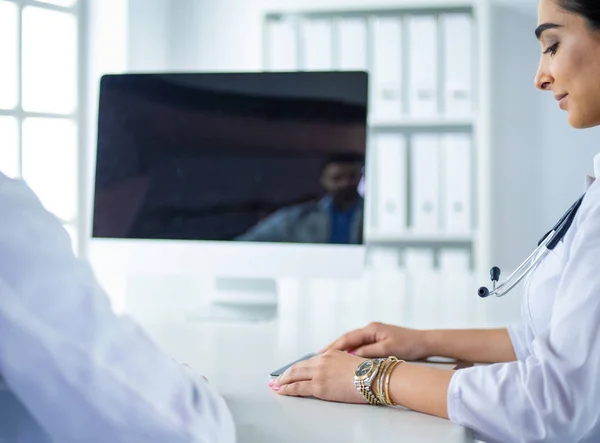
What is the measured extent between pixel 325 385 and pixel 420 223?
1.99 m

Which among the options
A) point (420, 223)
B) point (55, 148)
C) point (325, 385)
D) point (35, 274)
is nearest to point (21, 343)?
point (35, 274)

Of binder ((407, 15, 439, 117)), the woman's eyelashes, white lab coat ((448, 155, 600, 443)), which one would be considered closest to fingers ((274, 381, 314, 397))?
white lab coat ((448, 155, 600, 443))

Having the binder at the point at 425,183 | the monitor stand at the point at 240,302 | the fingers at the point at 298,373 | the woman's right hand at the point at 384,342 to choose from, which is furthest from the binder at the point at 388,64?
the fingers at the point at 298,373

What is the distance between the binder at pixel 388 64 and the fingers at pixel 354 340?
1.77 meters

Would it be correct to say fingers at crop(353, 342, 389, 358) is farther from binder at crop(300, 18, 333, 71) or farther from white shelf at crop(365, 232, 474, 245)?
binder at crop(300, 18, 333, 71)

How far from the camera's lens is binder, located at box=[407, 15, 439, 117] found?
2941 mm

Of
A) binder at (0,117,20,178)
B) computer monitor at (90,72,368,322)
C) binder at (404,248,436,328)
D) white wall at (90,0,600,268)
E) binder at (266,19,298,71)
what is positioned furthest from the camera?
white wall at (90,0,600,268)

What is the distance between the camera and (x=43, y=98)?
2.46 metres

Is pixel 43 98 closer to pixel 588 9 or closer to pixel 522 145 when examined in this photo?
pixel 588 9

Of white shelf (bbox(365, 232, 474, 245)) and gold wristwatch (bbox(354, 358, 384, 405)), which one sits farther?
white shelf (bbox(365, 232, 474, 245))

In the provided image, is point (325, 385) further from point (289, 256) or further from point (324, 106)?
point (324, 106)

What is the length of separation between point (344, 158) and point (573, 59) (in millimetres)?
705

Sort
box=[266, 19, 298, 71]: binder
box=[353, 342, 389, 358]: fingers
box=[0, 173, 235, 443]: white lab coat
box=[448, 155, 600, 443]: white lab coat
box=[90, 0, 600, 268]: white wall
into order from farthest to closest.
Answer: box=[90, 0, 600, 268]: white wall
box=[266, 19, 298, 71]: binder
box=[353, 342, 389, 358]: fingers
box=[448, 155, 600, 443]: white lab coat
box=[0, 173, 235, 443]: white lab coat

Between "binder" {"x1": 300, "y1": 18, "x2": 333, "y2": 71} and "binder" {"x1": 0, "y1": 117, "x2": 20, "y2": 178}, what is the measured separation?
116 cm
